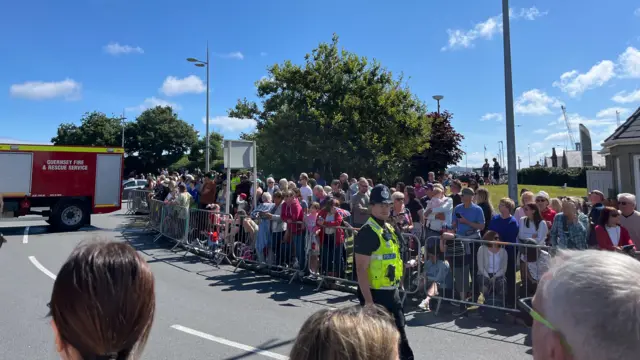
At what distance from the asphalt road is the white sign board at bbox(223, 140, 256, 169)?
2.70 metres

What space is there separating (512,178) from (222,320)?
712cm

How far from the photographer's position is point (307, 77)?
21.0 meters

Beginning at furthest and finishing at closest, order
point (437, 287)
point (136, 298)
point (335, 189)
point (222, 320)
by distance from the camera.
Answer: point (335, 189) < point (437, 287) < point (222, 320) < point (136, 298)

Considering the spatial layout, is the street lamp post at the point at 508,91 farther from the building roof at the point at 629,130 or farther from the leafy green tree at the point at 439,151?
the leafy green tree at the point at 439,151

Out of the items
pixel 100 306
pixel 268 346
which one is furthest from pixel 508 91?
pixel 100 306

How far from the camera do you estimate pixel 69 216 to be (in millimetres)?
14617

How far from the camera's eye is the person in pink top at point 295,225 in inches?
327

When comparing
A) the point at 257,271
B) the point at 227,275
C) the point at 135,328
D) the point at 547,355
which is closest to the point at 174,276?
the point at 227,275

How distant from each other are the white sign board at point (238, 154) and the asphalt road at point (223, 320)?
2696mm

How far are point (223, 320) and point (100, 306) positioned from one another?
15.5 ft

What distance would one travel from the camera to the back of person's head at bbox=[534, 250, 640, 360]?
1090 millimetres

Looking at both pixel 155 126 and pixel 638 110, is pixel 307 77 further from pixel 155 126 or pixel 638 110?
pixel 155 126

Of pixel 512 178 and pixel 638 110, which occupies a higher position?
pixel 638 110

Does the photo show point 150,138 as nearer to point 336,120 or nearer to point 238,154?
point 336,120
